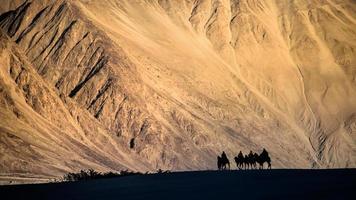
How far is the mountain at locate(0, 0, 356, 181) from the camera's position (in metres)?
109

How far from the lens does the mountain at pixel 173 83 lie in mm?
109125

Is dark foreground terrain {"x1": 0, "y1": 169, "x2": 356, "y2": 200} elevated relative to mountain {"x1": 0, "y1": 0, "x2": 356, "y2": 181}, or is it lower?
lower

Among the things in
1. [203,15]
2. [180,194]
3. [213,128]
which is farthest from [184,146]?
[180,194]

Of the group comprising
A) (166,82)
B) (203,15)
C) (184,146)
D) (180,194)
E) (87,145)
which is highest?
(203,15)

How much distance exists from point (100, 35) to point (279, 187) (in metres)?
96.7

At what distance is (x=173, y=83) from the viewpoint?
139250 mm

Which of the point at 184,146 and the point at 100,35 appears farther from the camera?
the point at 100,35

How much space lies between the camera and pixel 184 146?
12338 centimetres

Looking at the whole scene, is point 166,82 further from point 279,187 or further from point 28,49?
point 279,187

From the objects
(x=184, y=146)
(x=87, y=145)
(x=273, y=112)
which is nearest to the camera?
(x=87, y=145)

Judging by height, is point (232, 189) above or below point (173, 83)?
below

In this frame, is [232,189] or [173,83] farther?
[173,83]

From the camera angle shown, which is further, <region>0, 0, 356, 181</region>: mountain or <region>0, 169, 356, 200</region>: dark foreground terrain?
<region>0, 0, 356, 181</region>: mountain

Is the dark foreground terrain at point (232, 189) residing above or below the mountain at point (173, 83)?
below
